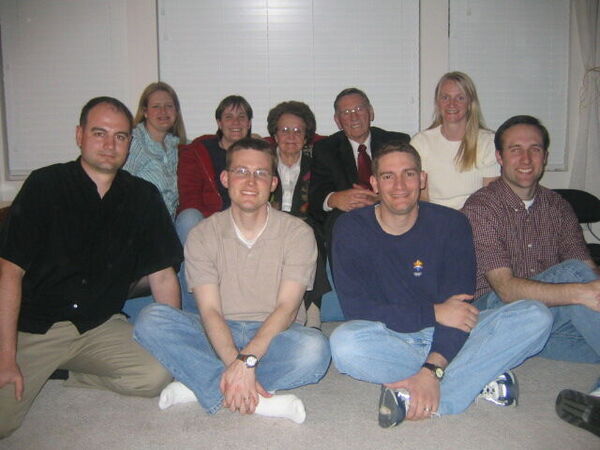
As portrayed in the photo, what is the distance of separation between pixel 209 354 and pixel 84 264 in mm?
650

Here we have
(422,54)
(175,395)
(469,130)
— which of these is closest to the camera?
(175,395)

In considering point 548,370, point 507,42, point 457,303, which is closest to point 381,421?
point 457,303

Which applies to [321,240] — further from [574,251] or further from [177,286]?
[574,251]

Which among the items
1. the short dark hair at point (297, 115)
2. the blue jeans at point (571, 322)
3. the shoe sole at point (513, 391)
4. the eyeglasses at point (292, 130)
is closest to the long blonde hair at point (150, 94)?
the short dark hair at point (297, 115)

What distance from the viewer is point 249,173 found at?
1.90 meters

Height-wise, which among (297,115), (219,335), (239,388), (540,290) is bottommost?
(239,388)

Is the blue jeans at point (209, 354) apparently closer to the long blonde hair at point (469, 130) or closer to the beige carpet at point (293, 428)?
the beige carpet at point (293, 428)

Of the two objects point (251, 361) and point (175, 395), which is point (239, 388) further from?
point (175, 395)

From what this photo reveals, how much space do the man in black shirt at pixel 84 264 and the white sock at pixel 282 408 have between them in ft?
1.47

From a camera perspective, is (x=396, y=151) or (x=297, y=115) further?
(x=297, y=115)

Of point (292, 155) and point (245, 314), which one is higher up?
point (292, 155)

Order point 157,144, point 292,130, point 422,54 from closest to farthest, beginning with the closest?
1. point 292,130
2. point 157,144
3. point 422,54

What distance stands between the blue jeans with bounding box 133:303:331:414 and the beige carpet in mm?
133

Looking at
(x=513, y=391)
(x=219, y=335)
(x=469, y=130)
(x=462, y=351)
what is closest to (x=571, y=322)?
(x=513, y=391)
